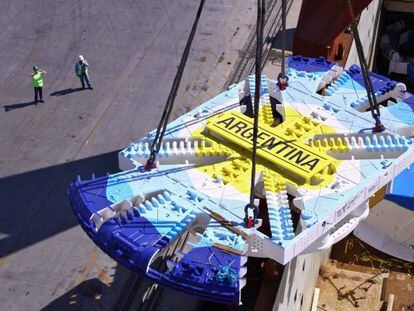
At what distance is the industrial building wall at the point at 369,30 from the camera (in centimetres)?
4080

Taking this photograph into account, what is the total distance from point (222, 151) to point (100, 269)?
7.05m

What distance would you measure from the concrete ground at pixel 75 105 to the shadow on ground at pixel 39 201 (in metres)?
0.04

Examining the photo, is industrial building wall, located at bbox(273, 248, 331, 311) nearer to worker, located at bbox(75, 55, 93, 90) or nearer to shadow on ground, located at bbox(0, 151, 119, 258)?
shadow on ground, located at bbox(0, 151, 119, 258)

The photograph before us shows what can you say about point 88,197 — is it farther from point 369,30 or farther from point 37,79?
point 369,30

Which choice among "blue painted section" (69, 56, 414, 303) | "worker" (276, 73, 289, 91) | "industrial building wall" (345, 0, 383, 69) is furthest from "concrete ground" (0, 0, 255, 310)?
"worker" (276, 73, 289, 91)

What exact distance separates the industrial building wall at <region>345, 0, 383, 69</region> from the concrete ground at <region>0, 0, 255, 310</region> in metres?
5.78

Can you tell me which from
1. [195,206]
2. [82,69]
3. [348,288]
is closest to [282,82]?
[195,206]

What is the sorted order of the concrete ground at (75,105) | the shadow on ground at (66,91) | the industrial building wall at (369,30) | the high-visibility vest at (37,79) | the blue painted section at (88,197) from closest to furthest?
the blue painted section at (88,197), the concrete ground at (75,105), the high-visibility vest at (37,79), the shadow on ground at (66,91), the industrial building wall at (369,30)

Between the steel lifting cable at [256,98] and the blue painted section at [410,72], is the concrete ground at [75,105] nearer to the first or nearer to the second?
the steel lifting cable at [256,98]

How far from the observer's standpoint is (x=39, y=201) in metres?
30.9

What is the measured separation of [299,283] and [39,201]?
35.4 ft

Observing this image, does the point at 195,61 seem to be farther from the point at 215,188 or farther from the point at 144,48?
the point at 215,188

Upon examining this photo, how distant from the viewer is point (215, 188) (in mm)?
22953

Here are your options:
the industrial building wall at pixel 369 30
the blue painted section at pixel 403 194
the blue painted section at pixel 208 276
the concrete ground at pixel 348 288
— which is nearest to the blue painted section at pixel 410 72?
the industrial building wall at pixel 369 30
